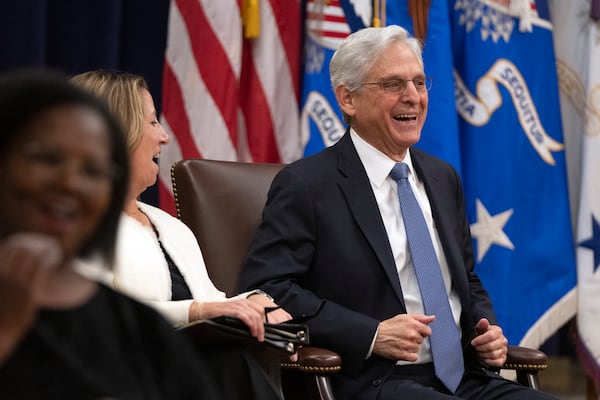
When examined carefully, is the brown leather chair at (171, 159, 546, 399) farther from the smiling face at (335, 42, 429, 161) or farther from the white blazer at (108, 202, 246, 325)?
the smiling face at (335, 42, 429, 161)

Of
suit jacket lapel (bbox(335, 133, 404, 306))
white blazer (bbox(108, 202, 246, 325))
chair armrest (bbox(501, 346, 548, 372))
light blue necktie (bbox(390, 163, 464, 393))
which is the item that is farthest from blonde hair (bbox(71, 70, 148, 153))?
chair armrest (bbox(501, 346, 548, 372))

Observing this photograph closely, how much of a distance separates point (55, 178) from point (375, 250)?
1607mm

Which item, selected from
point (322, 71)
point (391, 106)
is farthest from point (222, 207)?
point (322, 71)

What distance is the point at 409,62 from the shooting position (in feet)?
8.84

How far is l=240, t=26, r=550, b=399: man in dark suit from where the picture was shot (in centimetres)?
237

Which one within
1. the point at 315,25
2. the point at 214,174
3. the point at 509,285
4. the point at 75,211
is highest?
the point at 315,25

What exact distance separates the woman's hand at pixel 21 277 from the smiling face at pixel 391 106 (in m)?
1.78

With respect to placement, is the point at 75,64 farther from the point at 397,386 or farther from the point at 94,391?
the point at 94,391

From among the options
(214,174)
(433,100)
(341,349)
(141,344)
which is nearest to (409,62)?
(214,174)

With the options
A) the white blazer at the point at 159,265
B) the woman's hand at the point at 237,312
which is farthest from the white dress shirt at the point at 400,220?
the woman's hand at the point at 237,312

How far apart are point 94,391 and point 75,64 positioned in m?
2.95

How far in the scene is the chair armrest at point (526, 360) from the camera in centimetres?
252

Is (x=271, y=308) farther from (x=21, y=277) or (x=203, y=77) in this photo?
(x=203, y=77)

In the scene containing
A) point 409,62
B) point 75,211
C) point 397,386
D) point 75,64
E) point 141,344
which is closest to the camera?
point 75,211
